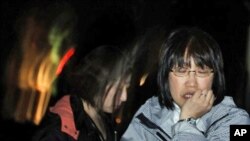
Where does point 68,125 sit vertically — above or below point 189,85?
below

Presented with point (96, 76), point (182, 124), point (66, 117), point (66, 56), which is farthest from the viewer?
point (66, 56)

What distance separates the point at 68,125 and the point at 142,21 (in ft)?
6.90

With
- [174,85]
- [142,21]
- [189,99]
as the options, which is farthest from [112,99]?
[142,21]

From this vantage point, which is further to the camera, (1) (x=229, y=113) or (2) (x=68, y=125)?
(2) (x=68, y=125)

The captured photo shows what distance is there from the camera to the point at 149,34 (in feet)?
13.1

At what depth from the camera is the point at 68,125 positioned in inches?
85.8

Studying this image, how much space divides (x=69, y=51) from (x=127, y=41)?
813 mm

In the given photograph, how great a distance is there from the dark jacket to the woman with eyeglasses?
0.73 ft

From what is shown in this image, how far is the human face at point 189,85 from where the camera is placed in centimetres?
210

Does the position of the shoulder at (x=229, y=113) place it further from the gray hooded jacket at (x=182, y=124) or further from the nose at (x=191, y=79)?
the nose at (x=191, y=79)

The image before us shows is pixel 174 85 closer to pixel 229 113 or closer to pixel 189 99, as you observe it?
pixel 189 99

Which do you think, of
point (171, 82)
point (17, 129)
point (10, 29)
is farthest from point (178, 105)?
point (10, 29)

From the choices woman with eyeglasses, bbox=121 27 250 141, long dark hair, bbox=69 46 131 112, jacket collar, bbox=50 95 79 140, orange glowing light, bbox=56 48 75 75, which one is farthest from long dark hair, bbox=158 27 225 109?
orange glowing light, bbox=56 48 75 75

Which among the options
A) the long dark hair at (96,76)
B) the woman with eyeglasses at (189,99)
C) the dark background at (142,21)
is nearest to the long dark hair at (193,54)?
the woman with eyeglasses at (189,99)
